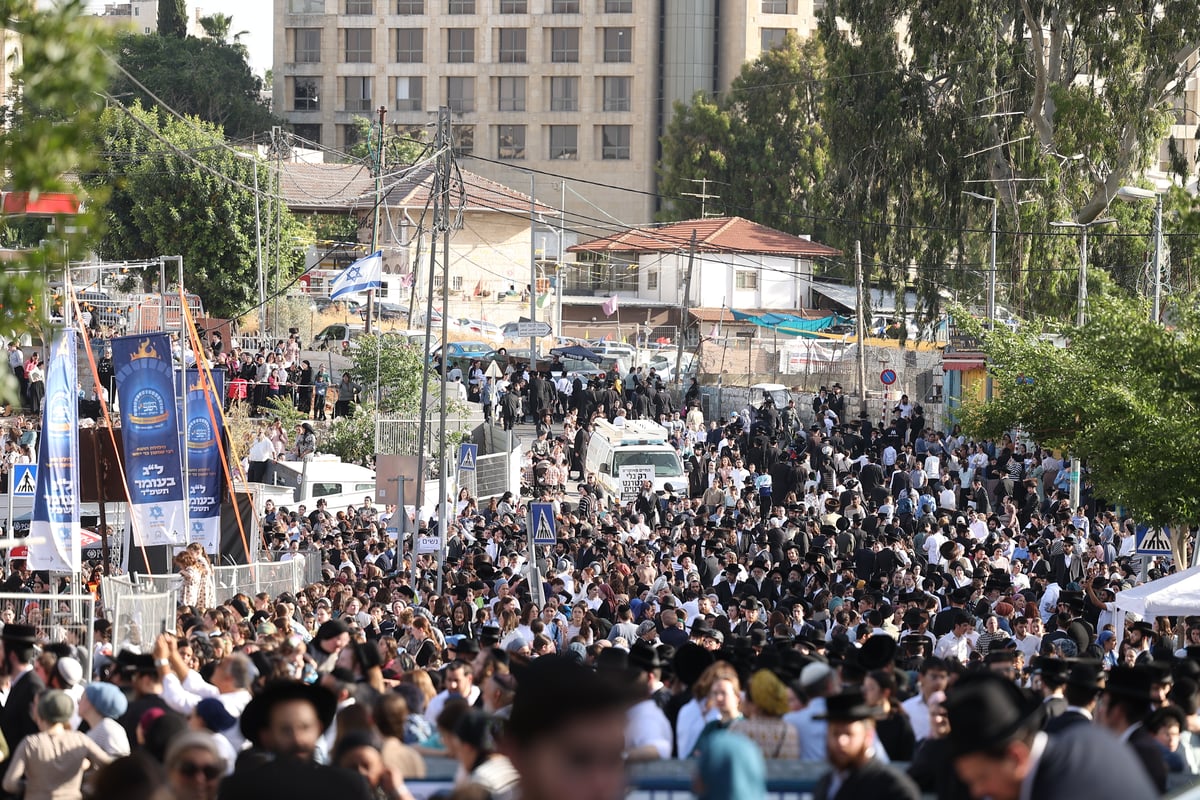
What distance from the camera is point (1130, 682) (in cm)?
677

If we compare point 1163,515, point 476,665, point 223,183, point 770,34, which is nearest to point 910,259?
point 223,183

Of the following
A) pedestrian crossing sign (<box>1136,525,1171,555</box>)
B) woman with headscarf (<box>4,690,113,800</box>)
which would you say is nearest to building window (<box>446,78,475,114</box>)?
pedestrian crossing sign (<box>1136,525,1171,555</box>)

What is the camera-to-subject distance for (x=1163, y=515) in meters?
19.5

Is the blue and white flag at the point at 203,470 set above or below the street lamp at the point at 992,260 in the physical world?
below

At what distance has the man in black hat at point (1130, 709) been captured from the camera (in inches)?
246

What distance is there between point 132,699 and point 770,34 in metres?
81.4

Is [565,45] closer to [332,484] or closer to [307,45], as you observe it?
[307,45]

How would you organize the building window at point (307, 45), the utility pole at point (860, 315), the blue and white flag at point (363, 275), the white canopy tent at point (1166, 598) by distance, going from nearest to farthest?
the white canopy tent at point (1166, 598), the blue and white flag at point (363, 275), the utility pole at point (860, 315), the building window at point (307, 45)

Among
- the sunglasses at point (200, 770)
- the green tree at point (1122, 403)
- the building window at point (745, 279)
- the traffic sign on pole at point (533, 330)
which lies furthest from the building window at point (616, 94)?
the sunglasses at point (200, 770)

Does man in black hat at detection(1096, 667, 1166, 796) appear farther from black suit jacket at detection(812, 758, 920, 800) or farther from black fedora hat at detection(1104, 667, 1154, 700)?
black suit jacket at detection(812, 758, 920, 800)

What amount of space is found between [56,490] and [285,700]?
10.2 meters

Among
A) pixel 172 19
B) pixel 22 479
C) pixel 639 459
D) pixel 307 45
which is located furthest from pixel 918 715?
pixel 172 19

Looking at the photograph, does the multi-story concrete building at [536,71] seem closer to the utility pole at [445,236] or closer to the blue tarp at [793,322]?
the blue tarp at [793,322]

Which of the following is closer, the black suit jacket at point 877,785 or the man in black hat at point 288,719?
the black suit jacket at point 877,785
